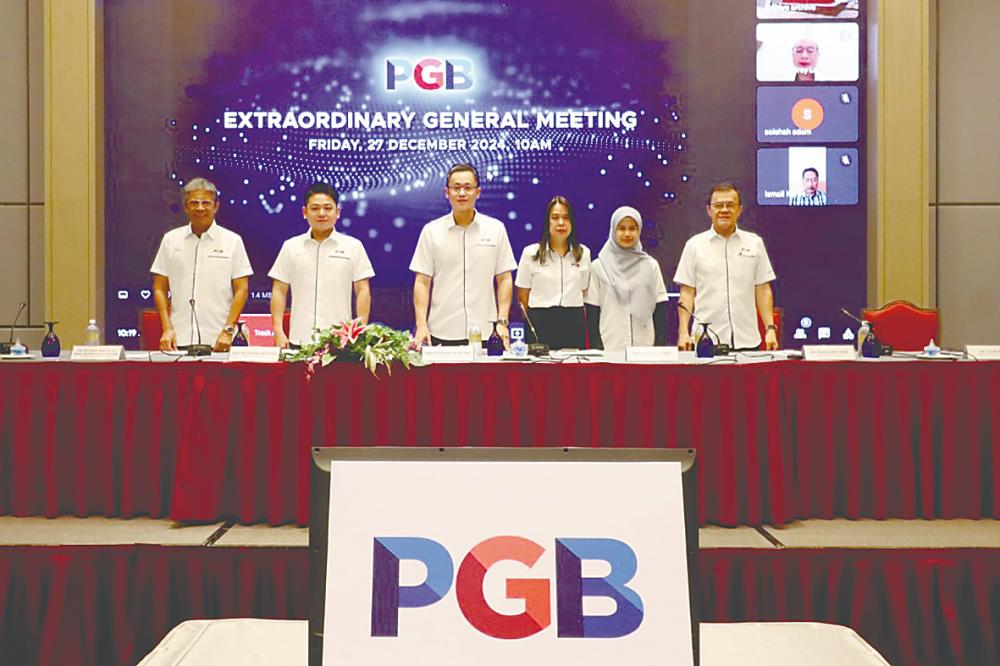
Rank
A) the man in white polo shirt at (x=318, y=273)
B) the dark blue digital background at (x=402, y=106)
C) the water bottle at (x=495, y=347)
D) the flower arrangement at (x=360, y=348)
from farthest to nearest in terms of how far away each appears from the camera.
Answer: the dark blue digital background at (x=402, y=106) < the man in white polo shirt at (x=318, y=273) < the water bottle at (x=495, y=347) < the flower arrangement at (x=360, y=348)

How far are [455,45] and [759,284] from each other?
257 centimetres

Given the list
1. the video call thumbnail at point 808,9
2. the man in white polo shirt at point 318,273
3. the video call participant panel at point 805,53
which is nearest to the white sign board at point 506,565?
the man in white polo shirt at point 318,273

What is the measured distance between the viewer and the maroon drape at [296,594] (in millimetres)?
2223

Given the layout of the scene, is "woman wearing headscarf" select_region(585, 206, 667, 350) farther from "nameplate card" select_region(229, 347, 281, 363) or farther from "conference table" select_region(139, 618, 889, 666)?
"conference table" select_region(139, 618, 889, 666)

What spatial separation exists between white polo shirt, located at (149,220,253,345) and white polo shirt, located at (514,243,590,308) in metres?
1.45

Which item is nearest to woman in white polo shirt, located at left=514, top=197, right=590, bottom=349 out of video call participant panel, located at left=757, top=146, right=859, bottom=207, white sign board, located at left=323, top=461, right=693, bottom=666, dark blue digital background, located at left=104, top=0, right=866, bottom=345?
dark blue digital background, located at left=104, top=0, right=866, bottom=345

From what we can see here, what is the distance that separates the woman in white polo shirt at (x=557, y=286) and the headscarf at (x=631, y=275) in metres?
0.13

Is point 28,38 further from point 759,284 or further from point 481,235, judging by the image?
point 759,284

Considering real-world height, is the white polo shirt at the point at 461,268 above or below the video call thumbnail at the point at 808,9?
below

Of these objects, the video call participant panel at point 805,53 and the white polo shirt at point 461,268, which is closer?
the white polo shirt at point 461,268

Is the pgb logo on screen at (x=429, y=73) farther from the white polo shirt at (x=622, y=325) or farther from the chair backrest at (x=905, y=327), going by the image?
the chair backrest at (x=905, y=327)

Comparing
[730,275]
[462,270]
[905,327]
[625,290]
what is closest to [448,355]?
[462,270]

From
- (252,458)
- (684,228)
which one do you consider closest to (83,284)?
(252,458)

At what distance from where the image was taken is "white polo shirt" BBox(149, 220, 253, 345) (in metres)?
3.98
